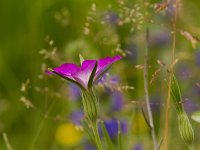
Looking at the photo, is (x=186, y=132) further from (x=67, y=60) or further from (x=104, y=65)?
(x=67, y=60)

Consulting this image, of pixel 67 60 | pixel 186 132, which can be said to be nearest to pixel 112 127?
pixel 67 60

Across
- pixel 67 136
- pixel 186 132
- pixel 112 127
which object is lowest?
pixel 67 136

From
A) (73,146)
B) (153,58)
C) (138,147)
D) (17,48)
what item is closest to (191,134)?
(138,147)

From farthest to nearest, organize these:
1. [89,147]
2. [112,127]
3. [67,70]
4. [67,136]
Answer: [67,136]
[89,147]
[112,127]
[67,70]

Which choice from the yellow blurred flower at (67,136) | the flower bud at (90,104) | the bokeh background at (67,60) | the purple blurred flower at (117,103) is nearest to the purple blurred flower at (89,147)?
the bokeh background at (67,60)

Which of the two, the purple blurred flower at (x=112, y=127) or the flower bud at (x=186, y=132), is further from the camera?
the purple blurred flower at (x=112, y=127)

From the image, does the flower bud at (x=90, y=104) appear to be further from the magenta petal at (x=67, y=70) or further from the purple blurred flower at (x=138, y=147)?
the purple blurred flower at (x=138, y=147)

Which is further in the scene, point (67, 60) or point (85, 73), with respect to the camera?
point (67, 60)
